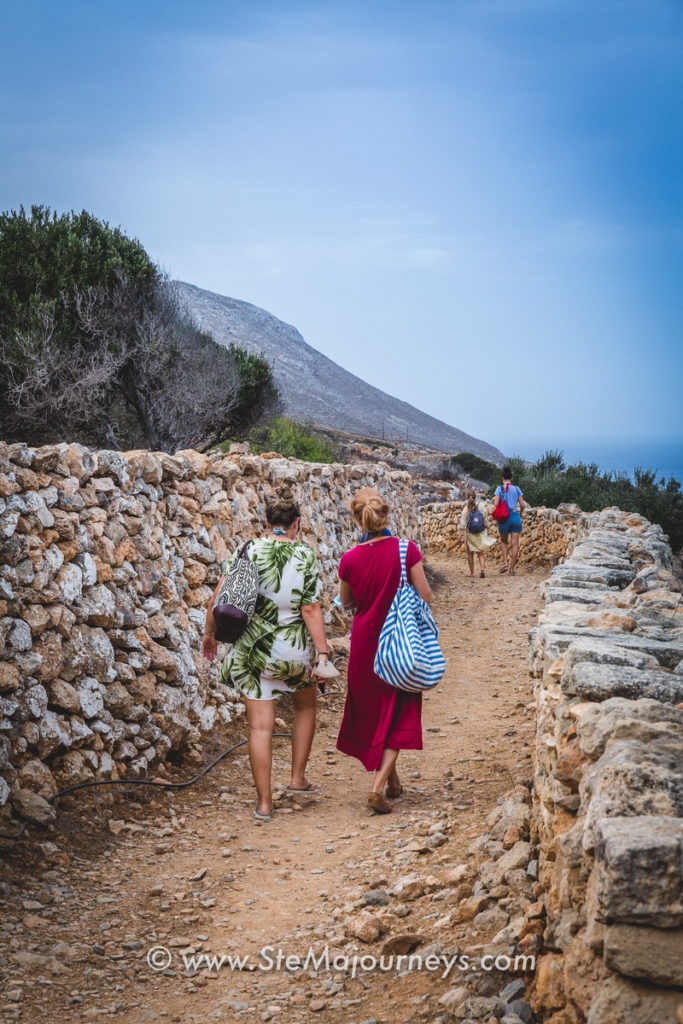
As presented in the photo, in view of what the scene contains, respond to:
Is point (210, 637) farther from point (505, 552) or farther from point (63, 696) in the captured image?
point (505, 552)

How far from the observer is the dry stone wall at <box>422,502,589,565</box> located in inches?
681

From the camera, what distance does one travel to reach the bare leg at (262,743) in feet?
16.3

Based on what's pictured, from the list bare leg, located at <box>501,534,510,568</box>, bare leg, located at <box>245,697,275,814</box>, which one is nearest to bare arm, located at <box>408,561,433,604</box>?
bare leg, located at <box>245,697,275,814</box>

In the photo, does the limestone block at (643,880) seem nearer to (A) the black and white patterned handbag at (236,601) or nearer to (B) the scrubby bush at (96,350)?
(A) the black and white patterned handbag at (236,601)

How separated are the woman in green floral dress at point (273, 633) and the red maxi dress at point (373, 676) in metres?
0.27

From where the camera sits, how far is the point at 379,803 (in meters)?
5.02

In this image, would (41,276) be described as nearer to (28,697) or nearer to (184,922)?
(28,697)

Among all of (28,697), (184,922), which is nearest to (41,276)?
(28,697)

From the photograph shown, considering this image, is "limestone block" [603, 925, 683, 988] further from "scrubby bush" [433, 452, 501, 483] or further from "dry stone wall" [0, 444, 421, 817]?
"scrubby bush" [433, 452, 501, 483]

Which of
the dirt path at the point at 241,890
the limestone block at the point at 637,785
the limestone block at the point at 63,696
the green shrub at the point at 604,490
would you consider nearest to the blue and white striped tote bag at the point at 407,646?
the dirt path at the point at 241,890

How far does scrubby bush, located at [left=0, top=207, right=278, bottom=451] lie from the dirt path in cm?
1291

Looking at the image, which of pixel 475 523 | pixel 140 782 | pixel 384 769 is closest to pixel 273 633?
pixel 384 769

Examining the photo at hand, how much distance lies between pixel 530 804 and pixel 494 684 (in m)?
4.25

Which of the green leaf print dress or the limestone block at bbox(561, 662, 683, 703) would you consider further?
the green leaf print dress
